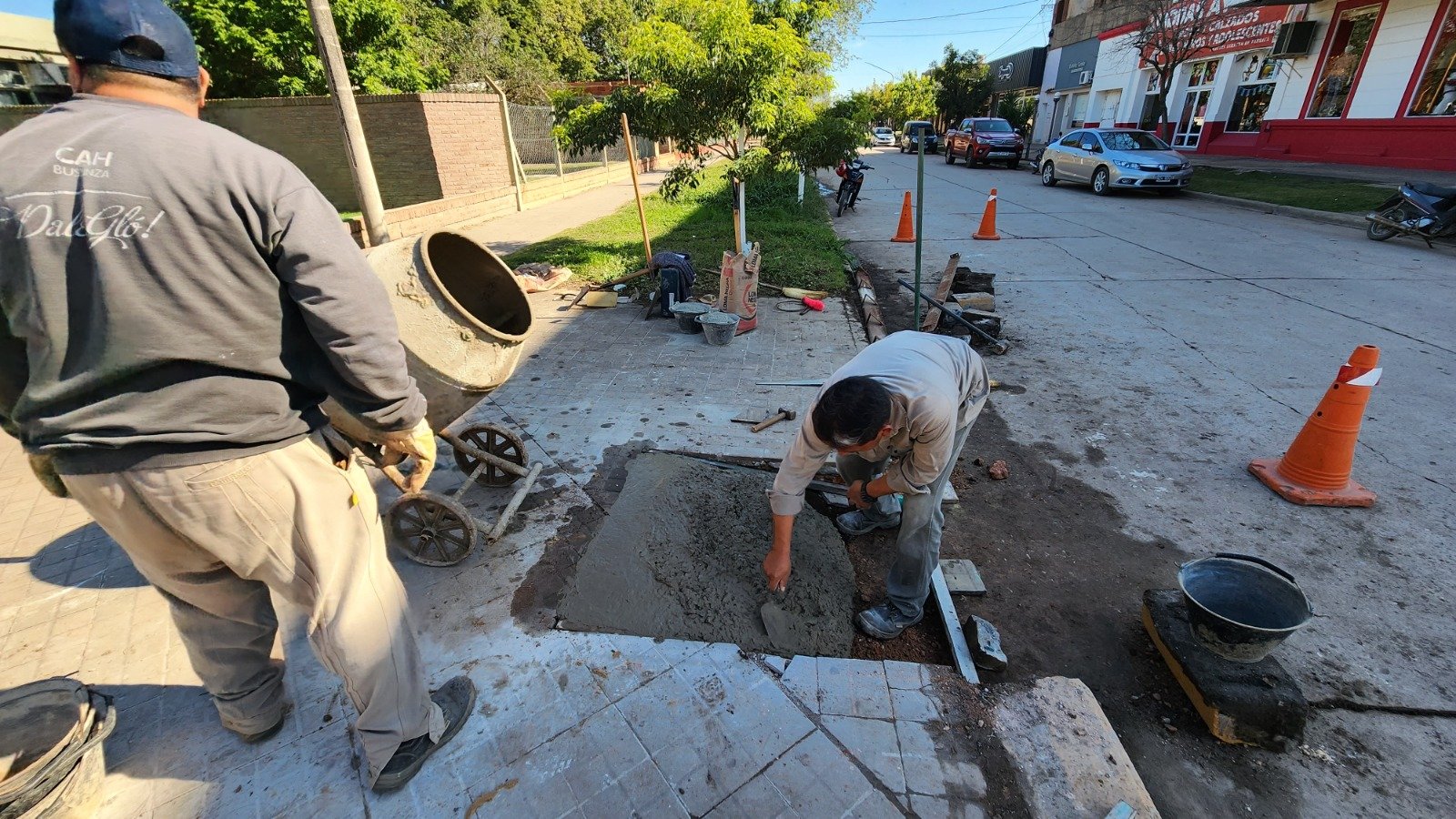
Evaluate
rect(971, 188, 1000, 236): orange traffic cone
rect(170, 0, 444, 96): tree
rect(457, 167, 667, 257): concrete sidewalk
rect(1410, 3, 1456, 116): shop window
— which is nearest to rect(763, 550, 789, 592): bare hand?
rect(457, 167, 667, 257): concrete sidewalk

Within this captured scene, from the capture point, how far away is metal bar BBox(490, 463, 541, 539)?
10.3 ft

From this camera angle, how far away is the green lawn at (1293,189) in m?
11.5

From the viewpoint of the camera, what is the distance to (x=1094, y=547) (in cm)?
334

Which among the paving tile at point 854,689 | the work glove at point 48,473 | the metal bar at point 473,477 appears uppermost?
the work glove at point 48,473

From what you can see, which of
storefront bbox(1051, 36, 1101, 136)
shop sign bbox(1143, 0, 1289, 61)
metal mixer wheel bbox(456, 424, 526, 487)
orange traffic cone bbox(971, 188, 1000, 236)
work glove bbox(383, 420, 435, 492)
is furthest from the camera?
storefront bbox(1051, 36, 1101, 136)

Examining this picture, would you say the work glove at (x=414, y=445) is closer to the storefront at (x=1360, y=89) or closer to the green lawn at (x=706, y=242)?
the green lawn at (x=706, y=242)

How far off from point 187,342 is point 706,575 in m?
2.09

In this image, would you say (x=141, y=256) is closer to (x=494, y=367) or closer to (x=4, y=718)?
(x=494, y=367)

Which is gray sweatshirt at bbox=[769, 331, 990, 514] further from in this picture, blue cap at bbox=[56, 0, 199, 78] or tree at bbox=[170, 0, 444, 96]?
tree at bbox=[170, 0, 444, 96]

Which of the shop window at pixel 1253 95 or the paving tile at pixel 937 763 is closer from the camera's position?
the paving tile at pixel 937 763

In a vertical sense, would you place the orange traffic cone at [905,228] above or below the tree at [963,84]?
below

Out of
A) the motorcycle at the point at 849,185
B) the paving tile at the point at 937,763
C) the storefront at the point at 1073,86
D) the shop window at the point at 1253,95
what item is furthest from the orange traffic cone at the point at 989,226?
the storefront at the point at 1073,86

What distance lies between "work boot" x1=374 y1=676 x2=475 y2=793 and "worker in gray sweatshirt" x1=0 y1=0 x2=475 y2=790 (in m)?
0.29

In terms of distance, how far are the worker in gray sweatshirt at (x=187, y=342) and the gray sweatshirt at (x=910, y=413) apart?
1.35 meters
